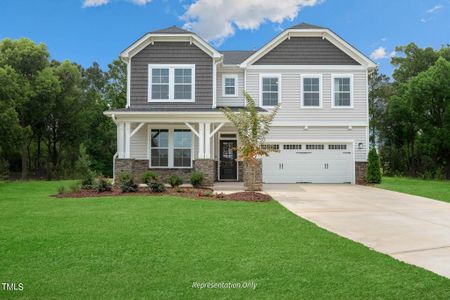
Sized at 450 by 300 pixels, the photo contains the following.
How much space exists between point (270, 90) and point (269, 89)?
0.07 metres

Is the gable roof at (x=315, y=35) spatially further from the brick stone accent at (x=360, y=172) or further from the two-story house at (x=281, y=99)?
the brick stone accent at (x=360, y=172)

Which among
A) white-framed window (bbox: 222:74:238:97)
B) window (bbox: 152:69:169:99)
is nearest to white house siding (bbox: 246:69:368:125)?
white-framed window (bbox: 222:74:238:97)

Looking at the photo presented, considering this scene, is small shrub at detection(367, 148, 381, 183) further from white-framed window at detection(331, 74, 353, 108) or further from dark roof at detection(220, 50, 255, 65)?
dark roof at detection(220, 50, 255, 65)

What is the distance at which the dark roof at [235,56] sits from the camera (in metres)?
19.9

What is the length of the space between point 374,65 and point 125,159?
13.0m

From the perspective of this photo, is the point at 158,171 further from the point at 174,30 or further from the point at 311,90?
the point at 311,90

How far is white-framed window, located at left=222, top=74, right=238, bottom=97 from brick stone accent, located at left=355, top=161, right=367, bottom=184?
714 cm

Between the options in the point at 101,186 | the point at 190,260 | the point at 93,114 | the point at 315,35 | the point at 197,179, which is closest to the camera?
the point at 190,260

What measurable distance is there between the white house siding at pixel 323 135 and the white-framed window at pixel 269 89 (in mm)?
1390

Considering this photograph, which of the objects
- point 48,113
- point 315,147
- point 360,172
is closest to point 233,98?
point 315,147

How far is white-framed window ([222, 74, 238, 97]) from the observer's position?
765 inches

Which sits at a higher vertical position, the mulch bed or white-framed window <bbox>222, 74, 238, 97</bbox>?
white-framed window <bbox>222, 74, 238, 97</bbox>

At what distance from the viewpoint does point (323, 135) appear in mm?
18922

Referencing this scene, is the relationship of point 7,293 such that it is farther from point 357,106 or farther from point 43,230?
point 357,106
